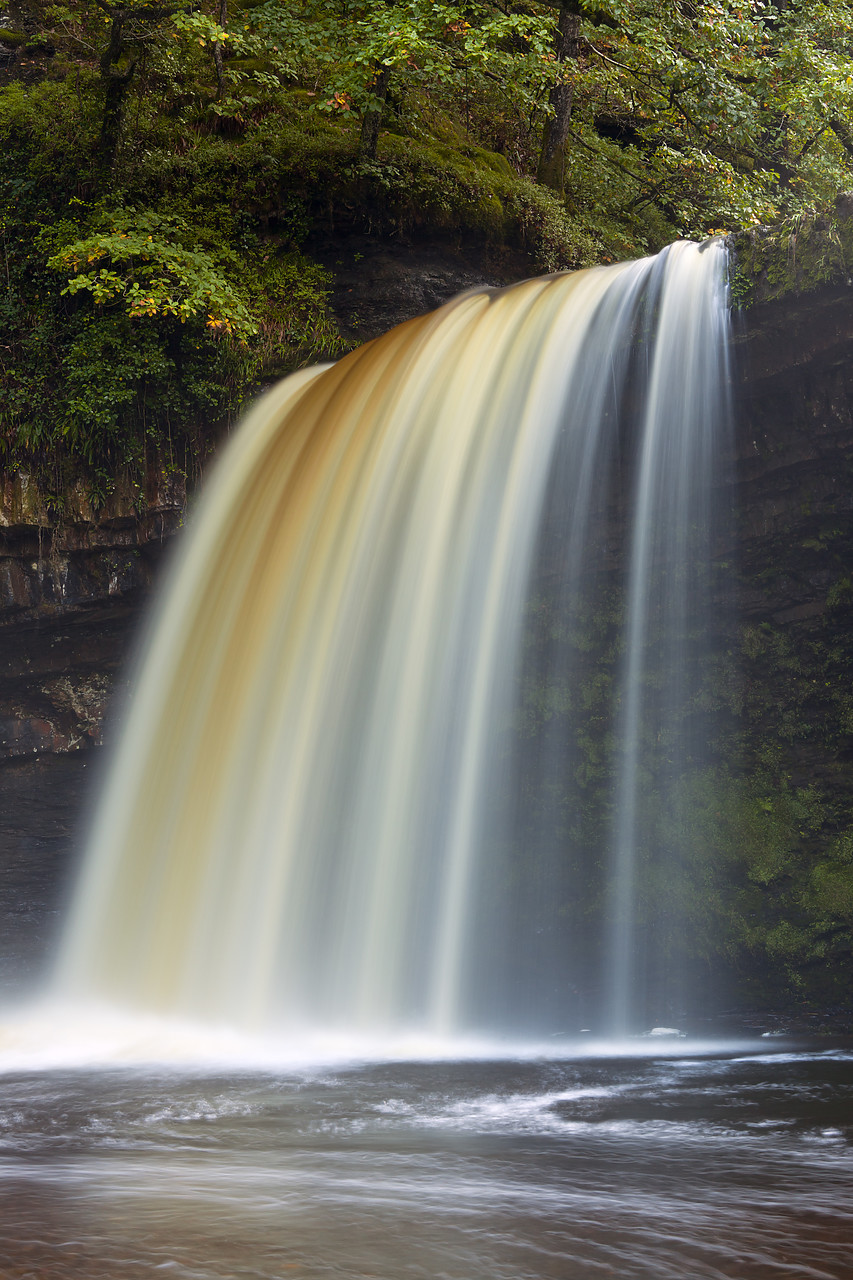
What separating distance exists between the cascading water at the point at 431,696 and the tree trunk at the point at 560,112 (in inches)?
220

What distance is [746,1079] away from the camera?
181 inches

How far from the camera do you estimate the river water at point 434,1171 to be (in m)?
1.88

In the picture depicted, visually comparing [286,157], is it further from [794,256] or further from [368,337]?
[794,256]

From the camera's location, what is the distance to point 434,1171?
2797mm

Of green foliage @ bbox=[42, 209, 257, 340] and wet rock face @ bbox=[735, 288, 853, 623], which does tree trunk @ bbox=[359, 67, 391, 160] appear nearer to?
green foliage @ bbox=[42, 209, 257, 340]

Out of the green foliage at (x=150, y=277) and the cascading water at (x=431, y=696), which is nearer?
the cascading water at (x=431, y=696)

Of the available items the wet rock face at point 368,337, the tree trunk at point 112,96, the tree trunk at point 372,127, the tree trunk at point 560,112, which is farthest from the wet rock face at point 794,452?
the tree trunk at point 112,96

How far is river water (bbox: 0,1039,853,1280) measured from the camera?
188 cm

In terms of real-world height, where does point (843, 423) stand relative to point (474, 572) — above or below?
above

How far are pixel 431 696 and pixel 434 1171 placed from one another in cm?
399

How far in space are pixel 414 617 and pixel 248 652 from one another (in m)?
1.44

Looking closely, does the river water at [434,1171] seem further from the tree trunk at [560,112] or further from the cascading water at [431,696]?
the tree trunk at [560,112]

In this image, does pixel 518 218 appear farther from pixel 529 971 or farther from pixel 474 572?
pixel 529 971

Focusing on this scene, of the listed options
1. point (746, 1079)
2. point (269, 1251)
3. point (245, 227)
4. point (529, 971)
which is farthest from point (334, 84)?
point (269, 1251)
